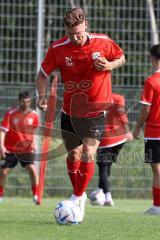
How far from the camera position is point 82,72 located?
8.92m

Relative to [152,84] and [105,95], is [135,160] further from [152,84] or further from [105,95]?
[105,95]

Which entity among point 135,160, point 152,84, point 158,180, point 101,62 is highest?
point 101,62

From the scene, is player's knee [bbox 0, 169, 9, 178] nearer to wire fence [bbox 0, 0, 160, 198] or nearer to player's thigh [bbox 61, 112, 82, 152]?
wire fence [bbox 0, 0, 160, 198]

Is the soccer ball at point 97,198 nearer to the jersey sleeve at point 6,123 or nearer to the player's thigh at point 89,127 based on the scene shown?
the jersey sleeve at point 6,123

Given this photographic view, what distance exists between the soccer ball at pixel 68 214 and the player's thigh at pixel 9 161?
7.16 metres

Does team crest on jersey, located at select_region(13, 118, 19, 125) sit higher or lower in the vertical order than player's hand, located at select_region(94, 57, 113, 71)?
lower

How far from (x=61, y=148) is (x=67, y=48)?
20.7ft

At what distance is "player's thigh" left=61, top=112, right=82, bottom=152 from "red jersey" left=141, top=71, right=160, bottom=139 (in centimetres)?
198

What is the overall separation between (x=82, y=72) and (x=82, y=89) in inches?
8.3

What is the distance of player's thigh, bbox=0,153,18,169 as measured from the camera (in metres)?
15.5

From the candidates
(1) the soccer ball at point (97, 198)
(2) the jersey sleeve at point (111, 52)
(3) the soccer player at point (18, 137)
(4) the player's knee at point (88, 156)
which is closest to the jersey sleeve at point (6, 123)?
(3) the soccer player at point (18, 137)

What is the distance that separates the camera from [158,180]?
10.9 metres

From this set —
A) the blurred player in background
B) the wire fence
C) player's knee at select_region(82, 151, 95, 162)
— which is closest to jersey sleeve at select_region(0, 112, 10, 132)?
the wire fence

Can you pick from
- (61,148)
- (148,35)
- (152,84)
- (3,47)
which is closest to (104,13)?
(148,35)
